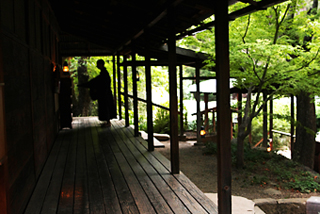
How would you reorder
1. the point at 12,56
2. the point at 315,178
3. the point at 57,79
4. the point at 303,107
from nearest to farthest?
the point at 12,56 → the point at 57,79 → the point at 315,178 → the point at 303,107

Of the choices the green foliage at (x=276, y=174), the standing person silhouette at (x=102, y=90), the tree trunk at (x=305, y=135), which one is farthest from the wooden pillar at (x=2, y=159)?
the tree trunk at (x=305, y=135)

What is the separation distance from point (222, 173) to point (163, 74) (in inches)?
561

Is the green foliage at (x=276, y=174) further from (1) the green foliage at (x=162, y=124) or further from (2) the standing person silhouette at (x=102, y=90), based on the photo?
(1) the green foliage at (x=162, y=124)

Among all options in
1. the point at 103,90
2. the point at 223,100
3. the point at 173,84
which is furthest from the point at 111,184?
the point at 103,90

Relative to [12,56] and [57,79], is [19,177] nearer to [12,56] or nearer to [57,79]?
[12,56]

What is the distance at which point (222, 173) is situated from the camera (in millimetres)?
2529

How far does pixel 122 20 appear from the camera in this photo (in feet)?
18.8

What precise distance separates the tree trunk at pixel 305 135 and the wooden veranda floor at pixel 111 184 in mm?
5863

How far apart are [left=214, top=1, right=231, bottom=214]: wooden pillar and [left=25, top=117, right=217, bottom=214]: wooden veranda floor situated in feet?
1.04

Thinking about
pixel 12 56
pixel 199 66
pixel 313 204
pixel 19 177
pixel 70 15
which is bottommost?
pixel 313 204

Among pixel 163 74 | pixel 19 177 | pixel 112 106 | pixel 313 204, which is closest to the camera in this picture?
pixel 19 177

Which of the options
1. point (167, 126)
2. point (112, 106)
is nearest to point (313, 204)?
point (112, 106)

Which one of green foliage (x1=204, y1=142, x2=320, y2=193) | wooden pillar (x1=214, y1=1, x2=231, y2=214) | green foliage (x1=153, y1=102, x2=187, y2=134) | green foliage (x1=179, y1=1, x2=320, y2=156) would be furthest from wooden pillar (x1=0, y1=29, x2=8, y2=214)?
green foliage (x1=153, y1=102, x2=187, y2=134)

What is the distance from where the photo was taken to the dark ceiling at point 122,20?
386cm
